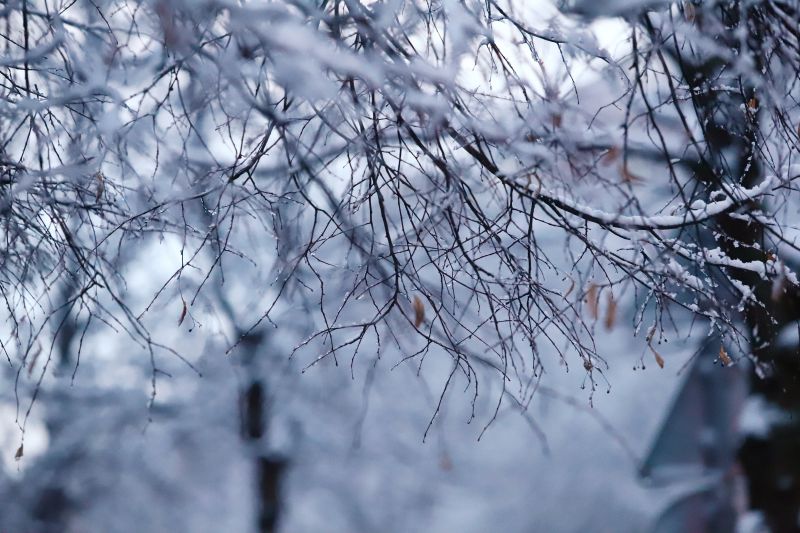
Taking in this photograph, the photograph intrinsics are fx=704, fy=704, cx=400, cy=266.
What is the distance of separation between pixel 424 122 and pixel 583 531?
8452 millimetres

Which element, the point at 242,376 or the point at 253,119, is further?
the point at 242,376

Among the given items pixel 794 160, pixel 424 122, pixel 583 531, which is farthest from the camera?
pixel 583 531

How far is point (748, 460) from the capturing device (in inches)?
265

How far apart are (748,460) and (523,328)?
16.5 feet

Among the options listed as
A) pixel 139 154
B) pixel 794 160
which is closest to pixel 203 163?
pixel 139 154

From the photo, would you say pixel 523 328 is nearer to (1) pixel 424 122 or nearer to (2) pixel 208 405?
(1) pixel 424 122

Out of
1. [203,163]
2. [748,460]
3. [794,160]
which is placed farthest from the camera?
[748,460]

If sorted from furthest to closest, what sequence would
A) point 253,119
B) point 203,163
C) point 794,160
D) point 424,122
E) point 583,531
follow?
point 583,531 → point 203,163 → point 253,119 → point 794,160 → point 424,122

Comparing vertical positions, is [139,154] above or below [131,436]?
below

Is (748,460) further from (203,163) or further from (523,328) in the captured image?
(203,163)

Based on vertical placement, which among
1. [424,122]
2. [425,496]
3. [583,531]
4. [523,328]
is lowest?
[523,328]

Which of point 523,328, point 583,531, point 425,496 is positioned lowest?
point 523,328

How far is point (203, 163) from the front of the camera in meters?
3.80

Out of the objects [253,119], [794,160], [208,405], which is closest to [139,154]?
[253,119]
